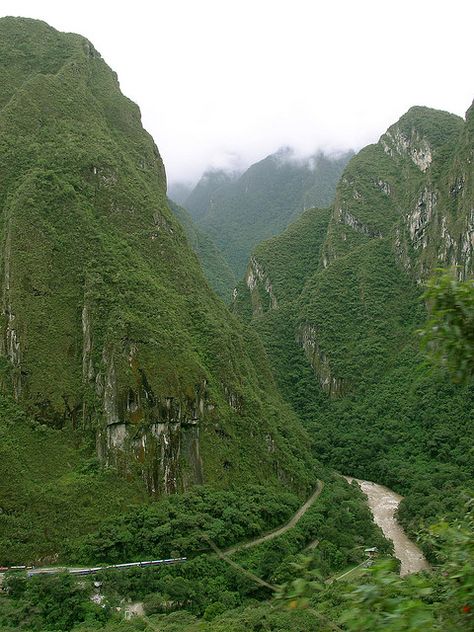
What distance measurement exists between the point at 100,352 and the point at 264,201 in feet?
496

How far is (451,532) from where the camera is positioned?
12.4ft

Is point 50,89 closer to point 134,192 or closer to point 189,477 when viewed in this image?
point 134,192

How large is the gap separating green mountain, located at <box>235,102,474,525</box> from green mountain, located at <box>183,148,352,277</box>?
58958 mm

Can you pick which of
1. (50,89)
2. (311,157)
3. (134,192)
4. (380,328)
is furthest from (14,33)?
(311,157)

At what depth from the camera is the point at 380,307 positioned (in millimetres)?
74000

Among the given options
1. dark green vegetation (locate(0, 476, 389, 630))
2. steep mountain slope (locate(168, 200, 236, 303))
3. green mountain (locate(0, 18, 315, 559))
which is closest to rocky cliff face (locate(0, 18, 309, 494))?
green mountain (locate(0, 18, 315, 559))

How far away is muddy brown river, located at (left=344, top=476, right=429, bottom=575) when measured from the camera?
3284 centimetres

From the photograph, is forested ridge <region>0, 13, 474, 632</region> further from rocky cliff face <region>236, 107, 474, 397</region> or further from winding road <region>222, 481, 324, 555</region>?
rocky cliff face <region>236, 107, 474, 397</region>

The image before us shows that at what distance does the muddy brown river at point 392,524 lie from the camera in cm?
3284

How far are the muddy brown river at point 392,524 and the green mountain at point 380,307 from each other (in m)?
1.21

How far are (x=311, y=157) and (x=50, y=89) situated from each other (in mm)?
150573

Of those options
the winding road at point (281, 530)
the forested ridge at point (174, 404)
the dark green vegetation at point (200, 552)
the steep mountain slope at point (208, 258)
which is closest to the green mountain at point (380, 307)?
the forested ridge at point (174, 404)

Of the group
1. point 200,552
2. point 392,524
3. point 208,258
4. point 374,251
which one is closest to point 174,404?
point 200,552

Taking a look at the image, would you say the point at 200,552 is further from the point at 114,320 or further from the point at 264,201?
the point at 264,201
